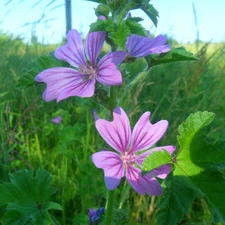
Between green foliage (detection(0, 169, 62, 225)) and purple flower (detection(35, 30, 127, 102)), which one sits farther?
green foliage (detection(0, 169, 62, 225))

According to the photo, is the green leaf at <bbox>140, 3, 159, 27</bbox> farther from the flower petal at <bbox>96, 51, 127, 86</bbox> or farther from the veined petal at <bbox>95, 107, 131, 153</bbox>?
the veined petal at <bbox>95, 107, 131, 153</bbox>

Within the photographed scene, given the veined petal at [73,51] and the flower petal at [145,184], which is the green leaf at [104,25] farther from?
the flower petal at [145,184]

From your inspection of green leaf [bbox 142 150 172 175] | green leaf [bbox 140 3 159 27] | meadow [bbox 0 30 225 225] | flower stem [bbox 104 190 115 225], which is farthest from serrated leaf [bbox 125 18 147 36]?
meadow [bbox 0 30 225 225]

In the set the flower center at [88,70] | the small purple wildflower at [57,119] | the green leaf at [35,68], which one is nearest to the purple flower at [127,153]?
the flower center at [88,70]

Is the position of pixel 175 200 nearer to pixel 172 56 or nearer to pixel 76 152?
pixel 172 56

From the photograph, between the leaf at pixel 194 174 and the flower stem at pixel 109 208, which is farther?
the flower stem at pixel 109 208

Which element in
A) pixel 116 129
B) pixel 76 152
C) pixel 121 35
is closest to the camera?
pixel 121 35

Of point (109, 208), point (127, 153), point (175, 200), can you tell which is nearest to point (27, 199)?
point (109, 208)
